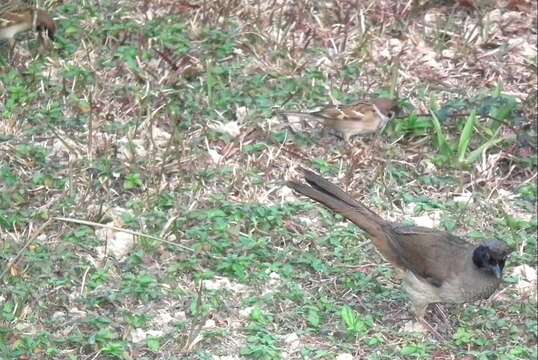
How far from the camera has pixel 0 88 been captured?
8.25 meters

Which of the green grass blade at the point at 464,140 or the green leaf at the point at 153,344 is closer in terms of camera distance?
the green leaf at the point at 153,344

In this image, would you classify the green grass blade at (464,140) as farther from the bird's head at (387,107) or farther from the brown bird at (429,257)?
the brown bird at (429,257)

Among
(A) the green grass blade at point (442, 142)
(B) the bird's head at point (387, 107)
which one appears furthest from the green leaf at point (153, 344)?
(A) the green grass blade at point (442, 142)

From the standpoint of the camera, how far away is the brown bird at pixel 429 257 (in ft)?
21.6

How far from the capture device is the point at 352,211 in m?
6.79

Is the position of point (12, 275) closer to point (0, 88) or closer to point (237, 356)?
point (237, 356)

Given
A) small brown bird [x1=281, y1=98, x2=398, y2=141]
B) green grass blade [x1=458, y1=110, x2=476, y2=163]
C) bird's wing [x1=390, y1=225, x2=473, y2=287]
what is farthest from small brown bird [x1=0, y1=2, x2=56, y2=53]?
bird's wing [x1=390, y1=225, x2=473, y2=287]

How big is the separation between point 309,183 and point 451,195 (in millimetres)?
1395

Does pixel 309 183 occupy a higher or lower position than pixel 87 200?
higher

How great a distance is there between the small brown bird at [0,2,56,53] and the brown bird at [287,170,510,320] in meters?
2.78

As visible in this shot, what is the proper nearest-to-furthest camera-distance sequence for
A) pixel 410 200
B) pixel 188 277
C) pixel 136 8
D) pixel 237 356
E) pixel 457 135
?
1. pixel 237 356
2. pixel 188 277
3. pixel 410 200
4. pixel 457 135
5. pixel 136 8

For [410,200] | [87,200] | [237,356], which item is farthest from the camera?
[410,200]

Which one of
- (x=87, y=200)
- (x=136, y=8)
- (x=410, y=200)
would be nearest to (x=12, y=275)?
(x=87, y=200)

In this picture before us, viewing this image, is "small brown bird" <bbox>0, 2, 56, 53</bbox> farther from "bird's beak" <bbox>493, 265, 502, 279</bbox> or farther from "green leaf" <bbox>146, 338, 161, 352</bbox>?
"bird's beak" <bbox>493, 265, 502, 279</bbox>
